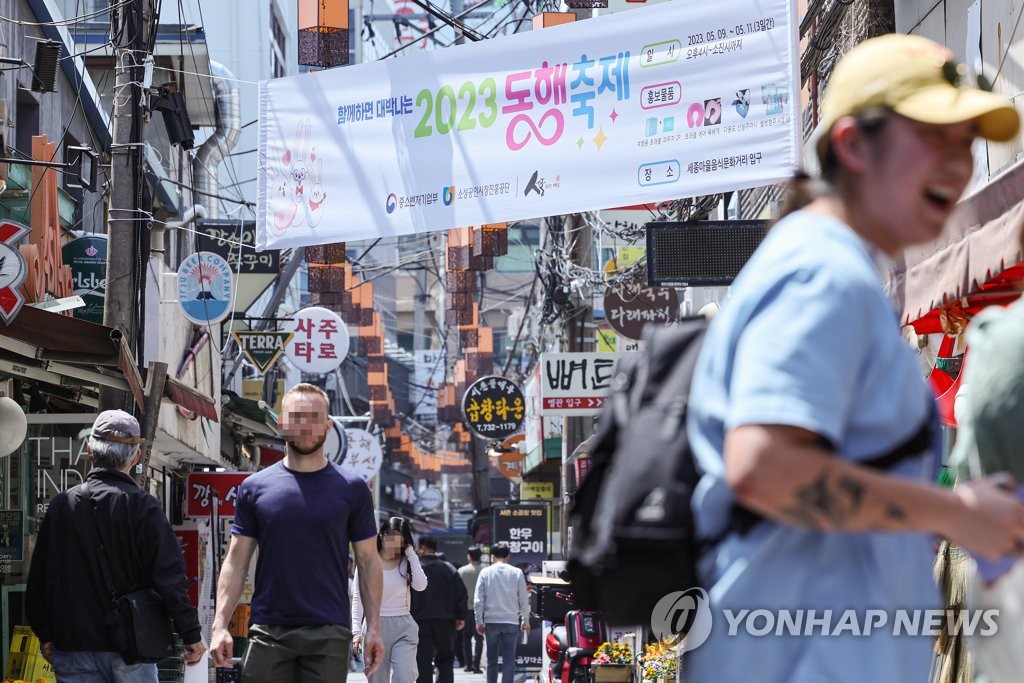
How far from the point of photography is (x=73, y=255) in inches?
680

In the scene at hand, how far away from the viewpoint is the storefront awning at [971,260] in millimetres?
6020

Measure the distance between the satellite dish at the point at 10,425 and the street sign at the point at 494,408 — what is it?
18367 millimetres

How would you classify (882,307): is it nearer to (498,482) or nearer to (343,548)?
(343,548)

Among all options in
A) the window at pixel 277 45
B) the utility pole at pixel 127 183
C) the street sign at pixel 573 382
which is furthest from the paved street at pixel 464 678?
the window at pixel 277 45

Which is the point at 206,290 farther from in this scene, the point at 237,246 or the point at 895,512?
the point at 895,512

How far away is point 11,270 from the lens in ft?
36.3

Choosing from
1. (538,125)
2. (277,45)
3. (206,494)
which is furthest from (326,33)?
(277,45)

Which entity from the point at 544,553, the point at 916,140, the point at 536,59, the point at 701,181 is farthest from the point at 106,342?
the point at 544,553

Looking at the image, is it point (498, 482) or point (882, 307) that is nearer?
point (882, 307)

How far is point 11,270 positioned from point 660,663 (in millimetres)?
5643

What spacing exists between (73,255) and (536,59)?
9.76m

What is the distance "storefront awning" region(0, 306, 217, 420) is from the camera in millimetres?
10211

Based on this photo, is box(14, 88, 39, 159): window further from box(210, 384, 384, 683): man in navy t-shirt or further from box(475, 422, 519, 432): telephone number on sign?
box(475, 422, 519, 432): telephone number on sign

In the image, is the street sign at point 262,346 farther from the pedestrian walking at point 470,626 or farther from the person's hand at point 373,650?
the person's hand at point 373,650
